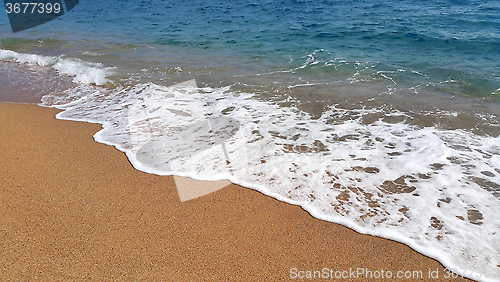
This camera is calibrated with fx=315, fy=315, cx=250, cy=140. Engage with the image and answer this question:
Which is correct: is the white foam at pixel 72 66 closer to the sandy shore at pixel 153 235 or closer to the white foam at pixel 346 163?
the white foam at pixel 346 163

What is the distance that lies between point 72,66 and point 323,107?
6.33 m

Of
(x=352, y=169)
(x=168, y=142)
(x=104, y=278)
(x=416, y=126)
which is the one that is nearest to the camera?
(x=104, y=278)

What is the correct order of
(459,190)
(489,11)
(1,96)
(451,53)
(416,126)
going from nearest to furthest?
(459,190) → (416,126) → (1,96) → (451,53) → (489,11)

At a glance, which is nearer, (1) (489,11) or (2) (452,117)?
(2) (452,117)

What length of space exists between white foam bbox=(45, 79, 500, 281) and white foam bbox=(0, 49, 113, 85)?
5.12ft

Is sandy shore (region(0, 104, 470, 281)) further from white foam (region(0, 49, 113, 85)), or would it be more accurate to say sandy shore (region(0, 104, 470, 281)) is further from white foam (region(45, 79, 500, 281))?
white foam (region(0, 49, 113, 85))

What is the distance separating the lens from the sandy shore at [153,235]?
94.2 inches

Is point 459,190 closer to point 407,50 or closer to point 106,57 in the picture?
point 407,50

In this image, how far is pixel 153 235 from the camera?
268 cm

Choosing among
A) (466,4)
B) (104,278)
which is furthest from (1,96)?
(466,4)

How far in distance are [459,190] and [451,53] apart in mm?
6602

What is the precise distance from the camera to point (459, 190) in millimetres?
3197

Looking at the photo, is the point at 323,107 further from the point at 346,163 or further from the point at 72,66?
the point at 72,66

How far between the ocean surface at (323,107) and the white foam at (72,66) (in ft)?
0.14
